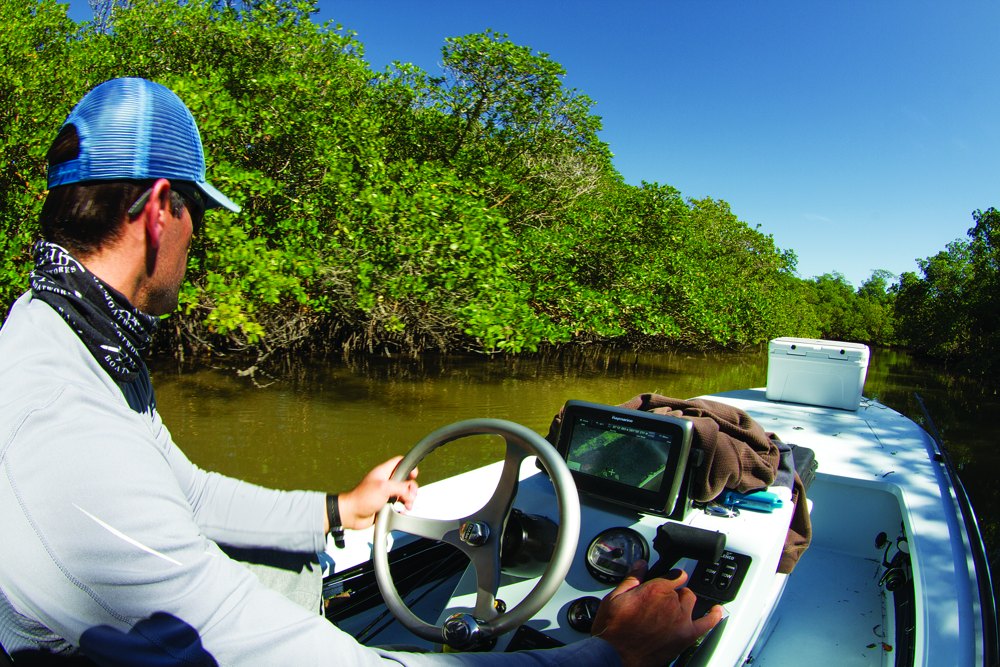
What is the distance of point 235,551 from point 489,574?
2.46 feet

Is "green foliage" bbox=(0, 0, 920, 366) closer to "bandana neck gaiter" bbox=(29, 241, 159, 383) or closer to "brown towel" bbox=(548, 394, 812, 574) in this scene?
"brown towel" bbox=(548, 394, 812, 574)

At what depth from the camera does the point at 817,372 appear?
489 centimetres

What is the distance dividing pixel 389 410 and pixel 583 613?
26.4 ft

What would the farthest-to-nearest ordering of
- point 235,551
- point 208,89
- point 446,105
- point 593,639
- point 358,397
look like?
point 446,105, point 358,397, point 208,89, point 235,551, point 593,639

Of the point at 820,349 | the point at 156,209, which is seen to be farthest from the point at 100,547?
the point at 820,349

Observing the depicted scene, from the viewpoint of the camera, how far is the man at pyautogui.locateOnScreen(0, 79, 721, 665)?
2.67ft

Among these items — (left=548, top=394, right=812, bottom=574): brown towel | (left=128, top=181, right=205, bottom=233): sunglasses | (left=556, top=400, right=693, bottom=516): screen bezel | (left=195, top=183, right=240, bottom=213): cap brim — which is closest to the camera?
(left=128, top=181, right=205, bottom=233): sunglasses

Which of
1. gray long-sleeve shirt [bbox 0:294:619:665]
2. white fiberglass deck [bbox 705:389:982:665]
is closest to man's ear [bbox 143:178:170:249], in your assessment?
gray long-sleeve shirt [bbox 0:294:619:665]

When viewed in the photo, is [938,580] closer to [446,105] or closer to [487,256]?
[487,256]

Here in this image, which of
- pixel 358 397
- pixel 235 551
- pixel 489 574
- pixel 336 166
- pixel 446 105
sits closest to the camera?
pixel 489 574

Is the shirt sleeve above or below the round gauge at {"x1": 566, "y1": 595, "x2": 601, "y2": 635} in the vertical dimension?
above

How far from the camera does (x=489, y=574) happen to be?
1.65 metres

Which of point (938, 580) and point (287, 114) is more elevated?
point (287, 114)

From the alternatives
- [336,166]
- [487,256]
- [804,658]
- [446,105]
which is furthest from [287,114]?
[804,658]
